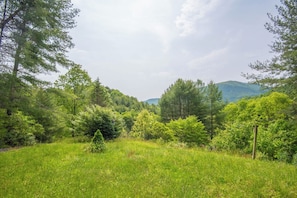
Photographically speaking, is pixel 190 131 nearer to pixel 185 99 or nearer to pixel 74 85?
pixel 185 99

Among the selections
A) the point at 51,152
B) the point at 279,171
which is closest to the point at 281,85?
the point at 279,171

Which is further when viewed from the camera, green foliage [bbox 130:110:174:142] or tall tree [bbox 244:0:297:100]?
green foliage [bbox 130:110:174:142]

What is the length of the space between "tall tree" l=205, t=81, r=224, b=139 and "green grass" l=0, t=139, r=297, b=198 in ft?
86.9

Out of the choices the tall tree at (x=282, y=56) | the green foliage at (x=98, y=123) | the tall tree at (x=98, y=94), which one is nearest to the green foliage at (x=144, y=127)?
the tall tree at (x=98, y=94)

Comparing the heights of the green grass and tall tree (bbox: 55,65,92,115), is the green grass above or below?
below

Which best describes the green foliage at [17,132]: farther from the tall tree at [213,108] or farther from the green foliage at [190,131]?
the tall tree at [213,108]

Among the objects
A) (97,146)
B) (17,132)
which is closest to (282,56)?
(97,146)

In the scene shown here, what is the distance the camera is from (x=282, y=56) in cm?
1105

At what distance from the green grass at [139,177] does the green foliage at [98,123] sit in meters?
5.03

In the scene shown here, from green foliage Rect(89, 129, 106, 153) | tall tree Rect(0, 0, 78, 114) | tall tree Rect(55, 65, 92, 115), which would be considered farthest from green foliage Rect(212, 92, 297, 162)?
tall tree Rect(55, 65, 92, 115)

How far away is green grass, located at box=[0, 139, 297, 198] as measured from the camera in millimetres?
4352

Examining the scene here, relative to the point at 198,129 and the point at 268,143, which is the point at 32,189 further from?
the point at 198,129

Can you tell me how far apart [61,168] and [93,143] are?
2.86 meters

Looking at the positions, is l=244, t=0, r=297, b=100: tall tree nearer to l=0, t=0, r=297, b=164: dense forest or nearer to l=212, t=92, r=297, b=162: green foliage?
l=0, t=0, r=297, b=164: dense forest
